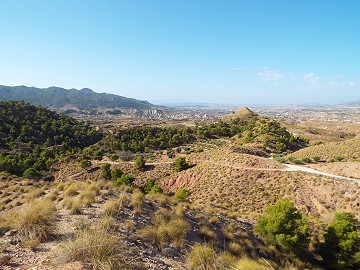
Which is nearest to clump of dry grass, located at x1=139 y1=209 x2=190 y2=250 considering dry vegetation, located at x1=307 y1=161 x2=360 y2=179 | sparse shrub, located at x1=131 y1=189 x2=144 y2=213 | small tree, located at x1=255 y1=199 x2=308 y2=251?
sparse shrub, located at x1=131 y1=189 x2=144 y2=213

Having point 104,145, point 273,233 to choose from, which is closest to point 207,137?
point 104,145

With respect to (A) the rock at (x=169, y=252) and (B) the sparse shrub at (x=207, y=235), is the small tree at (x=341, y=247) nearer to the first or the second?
(B) the sparse shrub at (x=207, y=235)

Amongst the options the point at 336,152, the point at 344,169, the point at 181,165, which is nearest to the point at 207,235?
the point at 344,169

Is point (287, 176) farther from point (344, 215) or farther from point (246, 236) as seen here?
point (246, 236)

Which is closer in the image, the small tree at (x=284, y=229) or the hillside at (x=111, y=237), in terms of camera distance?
the hillside at (x=111, y=237)

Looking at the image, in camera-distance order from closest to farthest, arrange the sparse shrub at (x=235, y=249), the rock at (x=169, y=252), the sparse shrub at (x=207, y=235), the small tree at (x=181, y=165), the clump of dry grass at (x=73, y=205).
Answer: the rock at (x=169, y=252)
the clump of dry grass at (x=73, y=205)
the sparse shrub at (x=235, y=249)
the sparse shrub at (x=207, y=235)
the small tree at (x=181, y=165)

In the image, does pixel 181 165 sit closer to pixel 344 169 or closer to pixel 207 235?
pixel 344 169

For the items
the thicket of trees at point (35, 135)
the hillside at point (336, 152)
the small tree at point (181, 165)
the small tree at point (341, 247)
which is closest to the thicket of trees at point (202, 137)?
the hillside at point (336, 152)
